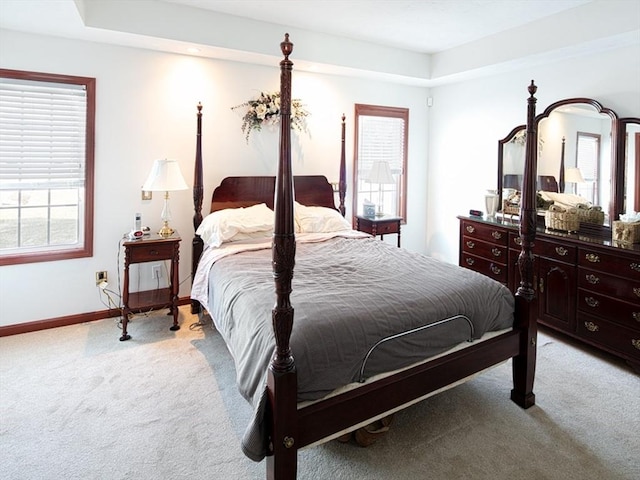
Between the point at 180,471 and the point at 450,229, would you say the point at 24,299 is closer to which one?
the point at 180,471

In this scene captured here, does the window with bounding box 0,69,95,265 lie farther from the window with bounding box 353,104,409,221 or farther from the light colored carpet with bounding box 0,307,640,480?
the window with bounding box 353,104,409,221

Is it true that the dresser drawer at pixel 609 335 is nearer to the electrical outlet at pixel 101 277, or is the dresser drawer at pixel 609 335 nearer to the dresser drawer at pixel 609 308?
the dresser drawer at pixel 609 308

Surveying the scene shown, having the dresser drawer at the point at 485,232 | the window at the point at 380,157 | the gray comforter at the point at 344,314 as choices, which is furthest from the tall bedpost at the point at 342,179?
the gray comforter at the point at 344,314

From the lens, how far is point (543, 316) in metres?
3.45

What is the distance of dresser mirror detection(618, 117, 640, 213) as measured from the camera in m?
3.19

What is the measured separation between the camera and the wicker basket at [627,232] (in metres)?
2.91

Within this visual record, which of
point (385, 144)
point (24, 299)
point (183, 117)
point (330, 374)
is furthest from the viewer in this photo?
point (385, 144)

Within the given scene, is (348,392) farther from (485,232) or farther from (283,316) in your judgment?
(485,232)

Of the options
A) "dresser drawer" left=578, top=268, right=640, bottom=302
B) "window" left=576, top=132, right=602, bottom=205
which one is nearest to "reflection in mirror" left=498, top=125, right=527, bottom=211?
"window" left=576, top=132, right=602, bottom=205

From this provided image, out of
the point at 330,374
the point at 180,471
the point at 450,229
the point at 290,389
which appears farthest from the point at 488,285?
the point at 450,229

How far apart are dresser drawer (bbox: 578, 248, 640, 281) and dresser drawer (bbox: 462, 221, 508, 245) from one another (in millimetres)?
776

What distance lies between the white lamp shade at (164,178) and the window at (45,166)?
64cm

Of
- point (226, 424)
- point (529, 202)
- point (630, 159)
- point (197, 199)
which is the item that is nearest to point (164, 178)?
point (197, 199)

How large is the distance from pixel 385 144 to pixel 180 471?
4.29 meters
